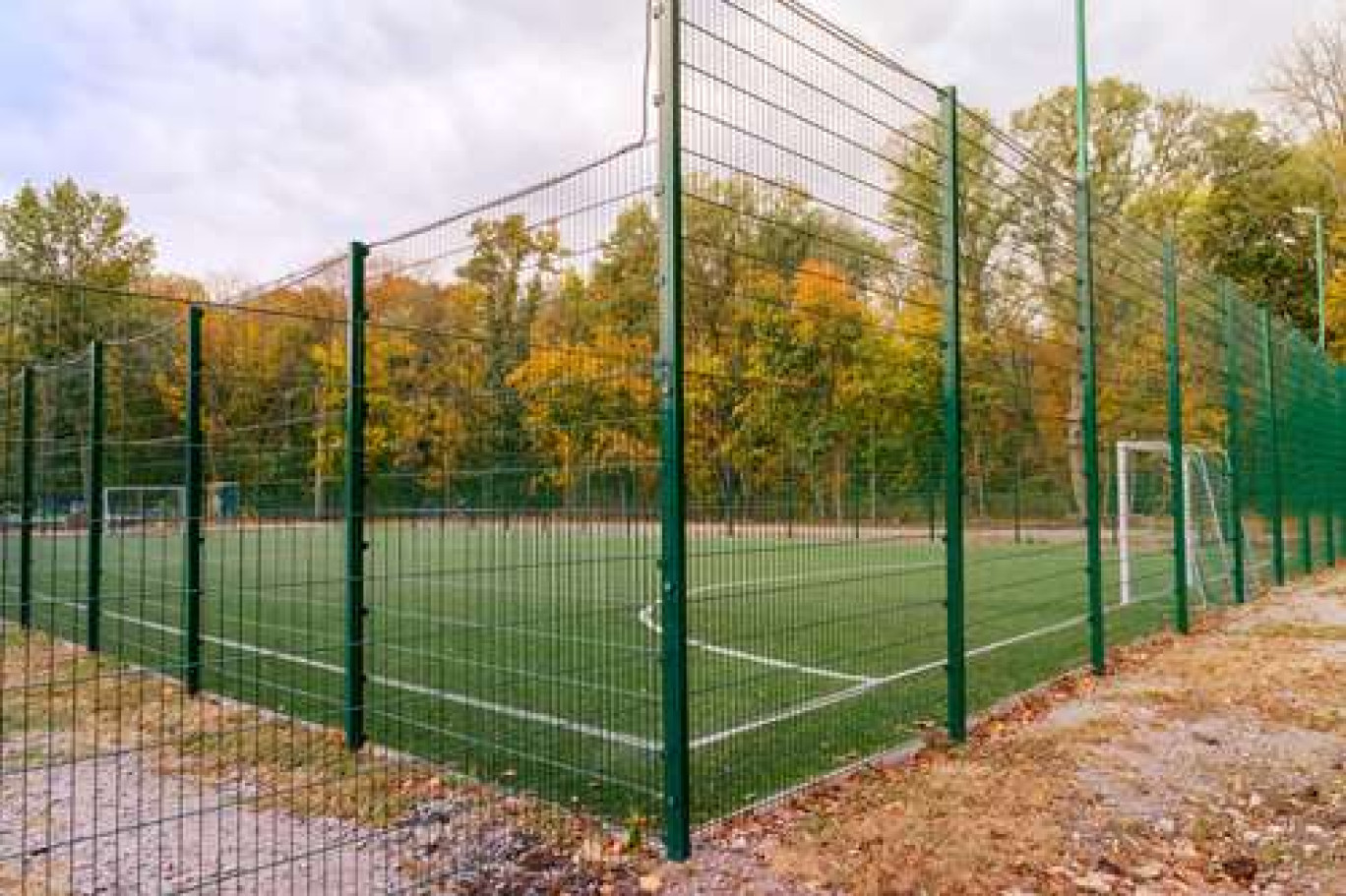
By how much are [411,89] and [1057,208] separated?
580 centimetres

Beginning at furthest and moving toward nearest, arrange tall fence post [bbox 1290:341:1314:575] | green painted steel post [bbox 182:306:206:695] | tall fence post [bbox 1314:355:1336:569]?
tall fence post [bbox 1314:355:1336:569] < tall fence post [bbox 1290:341:1314:575] < green painted steel post [bbox 182:306:206:695]

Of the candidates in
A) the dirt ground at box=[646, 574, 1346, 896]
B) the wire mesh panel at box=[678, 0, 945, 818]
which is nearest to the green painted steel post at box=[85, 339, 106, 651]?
the wire mesh panel at box=[678, 0, 945, 818]

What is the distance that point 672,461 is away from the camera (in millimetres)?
3174

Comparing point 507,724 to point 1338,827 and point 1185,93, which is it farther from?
point 1185,93

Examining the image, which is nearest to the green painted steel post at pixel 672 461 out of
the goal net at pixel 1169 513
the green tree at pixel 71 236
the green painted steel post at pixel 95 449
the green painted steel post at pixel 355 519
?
the green painted steel post at pixel 355 519

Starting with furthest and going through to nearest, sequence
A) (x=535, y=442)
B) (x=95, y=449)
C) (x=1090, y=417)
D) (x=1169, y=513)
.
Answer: (x=1169, y=513) → (x=1090, y=417) → (x=95, y=449) → (x=535, y=442)

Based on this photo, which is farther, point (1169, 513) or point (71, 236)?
point (71, 236)

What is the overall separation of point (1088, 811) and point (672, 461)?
84.4 inches

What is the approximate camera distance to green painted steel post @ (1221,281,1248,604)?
936 centimetres

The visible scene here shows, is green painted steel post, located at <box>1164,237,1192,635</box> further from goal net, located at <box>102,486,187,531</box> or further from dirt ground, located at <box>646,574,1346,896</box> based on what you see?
goal net, located at <box>102,486,187,531</box>

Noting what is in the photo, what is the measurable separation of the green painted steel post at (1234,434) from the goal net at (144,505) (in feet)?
31.1

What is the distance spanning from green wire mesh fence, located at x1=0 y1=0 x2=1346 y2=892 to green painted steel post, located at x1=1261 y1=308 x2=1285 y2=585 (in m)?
5.52

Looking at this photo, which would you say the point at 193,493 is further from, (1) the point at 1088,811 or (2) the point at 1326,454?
(2) the point at 1326,454

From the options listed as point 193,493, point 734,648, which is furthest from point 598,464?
point 734,648
